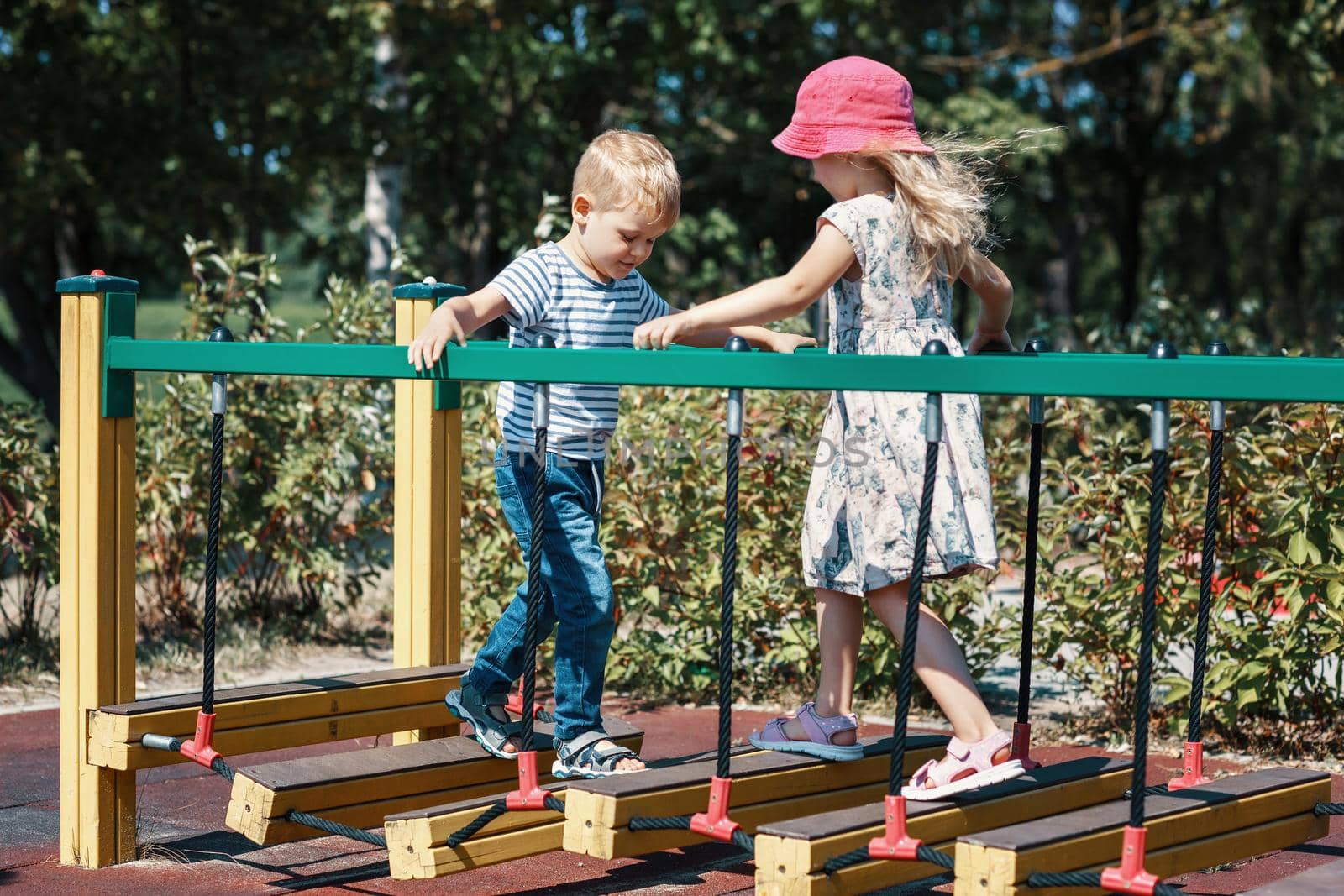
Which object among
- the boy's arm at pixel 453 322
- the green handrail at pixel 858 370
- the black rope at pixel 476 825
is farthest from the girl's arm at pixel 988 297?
the black rope at pixel 476 825

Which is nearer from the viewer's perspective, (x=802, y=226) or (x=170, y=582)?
(x=170, y=582)

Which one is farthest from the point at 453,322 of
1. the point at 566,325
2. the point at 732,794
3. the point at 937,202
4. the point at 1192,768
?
the point at 1192,768

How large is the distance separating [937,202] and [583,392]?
884 millimetres

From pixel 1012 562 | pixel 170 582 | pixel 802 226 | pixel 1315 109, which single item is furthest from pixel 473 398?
pixel 1315 109

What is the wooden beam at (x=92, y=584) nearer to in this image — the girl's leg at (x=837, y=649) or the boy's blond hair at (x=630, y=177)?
the boy's blond hair at (x=630, y=177)

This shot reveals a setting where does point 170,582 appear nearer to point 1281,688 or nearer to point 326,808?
point 326,808

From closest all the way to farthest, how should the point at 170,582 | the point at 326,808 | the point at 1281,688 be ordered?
the point at 326,808 < the point at 1281,688 < the point at 170,582

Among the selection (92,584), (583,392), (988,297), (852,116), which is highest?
(852,116)

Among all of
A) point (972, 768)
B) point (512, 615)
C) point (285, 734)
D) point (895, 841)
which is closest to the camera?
point (895, 841)

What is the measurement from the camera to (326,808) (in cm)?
327

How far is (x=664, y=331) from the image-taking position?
2.77 m

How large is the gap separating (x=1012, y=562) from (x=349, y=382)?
9.84 feet

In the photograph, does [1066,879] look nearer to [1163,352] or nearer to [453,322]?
[1163,352]

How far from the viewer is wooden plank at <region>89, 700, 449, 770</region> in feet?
11.3
